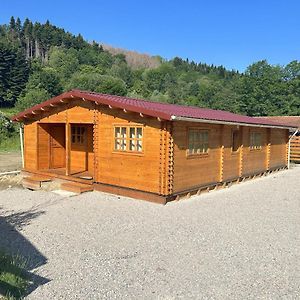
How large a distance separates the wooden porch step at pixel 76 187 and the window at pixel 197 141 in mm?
3409

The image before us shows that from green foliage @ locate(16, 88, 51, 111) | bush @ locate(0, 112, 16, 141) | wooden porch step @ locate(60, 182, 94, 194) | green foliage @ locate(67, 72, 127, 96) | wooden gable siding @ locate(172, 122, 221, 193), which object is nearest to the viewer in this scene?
wooden gable siding @ locate(172, 122, 221, 193)

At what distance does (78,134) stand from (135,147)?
4.38 meters

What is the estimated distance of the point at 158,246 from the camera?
6.59 m

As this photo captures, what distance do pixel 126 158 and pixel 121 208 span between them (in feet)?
6.25

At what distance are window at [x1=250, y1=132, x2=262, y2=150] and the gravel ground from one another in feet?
15.1

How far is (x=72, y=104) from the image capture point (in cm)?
1248

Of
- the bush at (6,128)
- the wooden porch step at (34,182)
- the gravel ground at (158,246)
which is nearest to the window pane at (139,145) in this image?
the gravel ground at (158,246)

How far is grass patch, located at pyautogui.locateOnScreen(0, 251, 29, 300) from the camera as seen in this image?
173 inches

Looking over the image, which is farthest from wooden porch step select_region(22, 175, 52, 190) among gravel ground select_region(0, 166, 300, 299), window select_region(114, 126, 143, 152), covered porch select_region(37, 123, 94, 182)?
window select_region(114, 126, 143, 152)

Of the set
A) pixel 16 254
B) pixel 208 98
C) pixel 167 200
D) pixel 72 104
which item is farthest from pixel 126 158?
pixel 208 98

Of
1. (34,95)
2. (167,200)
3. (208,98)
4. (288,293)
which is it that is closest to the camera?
(288,293)

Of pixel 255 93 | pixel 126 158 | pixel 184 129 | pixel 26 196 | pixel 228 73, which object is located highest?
pixel 228 73

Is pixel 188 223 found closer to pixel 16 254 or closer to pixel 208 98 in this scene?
pixel 16 254

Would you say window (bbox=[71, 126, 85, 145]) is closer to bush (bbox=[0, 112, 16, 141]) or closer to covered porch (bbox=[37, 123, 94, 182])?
covered porch (bbox=[37, 123, 94, 182])
